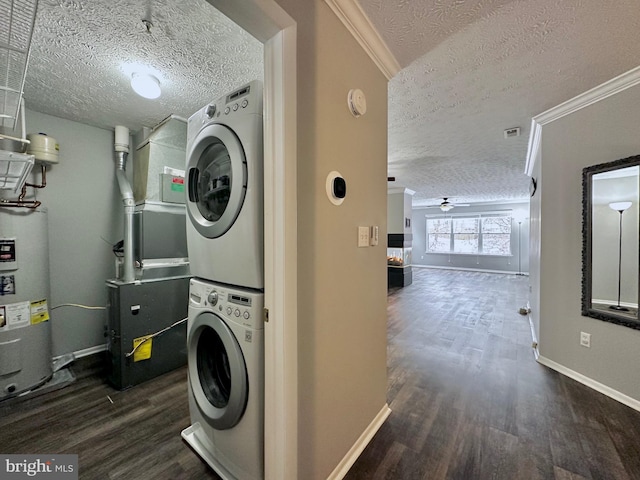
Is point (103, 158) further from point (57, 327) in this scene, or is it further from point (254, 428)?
point (254, 428)

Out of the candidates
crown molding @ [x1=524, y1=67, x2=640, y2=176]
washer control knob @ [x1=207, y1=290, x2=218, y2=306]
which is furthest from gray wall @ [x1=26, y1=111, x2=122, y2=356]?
crown molding @ [x1=524, y1=67, x2=640, y2=176]

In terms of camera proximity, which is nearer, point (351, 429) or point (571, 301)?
point (351, 429)

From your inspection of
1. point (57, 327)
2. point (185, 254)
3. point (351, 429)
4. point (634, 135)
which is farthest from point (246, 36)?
point (57, 327)

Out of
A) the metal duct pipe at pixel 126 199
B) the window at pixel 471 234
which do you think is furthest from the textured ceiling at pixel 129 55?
the window at pixel 471 234

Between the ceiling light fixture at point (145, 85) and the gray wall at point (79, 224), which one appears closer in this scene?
the ceiling light fixture at point (145, 85)

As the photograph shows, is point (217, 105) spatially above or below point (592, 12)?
below

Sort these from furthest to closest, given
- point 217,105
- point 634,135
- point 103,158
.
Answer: point 103,158, point 634,135, point 217,105

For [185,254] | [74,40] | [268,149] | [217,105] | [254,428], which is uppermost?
[74,40]

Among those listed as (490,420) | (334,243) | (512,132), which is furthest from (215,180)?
(512,132)

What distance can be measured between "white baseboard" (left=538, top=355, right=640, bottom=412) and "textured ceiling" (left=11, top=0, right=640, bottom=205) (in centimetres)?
237

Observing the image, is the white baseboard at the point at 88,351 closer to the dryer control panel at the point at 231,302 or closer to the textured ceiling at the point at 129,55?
the dryer control panel at the point at 231,302

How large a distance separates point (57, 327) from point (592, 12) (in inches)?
181

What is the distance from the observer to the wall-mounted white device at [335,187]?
1.17m

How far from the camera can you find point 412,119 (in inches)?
101
